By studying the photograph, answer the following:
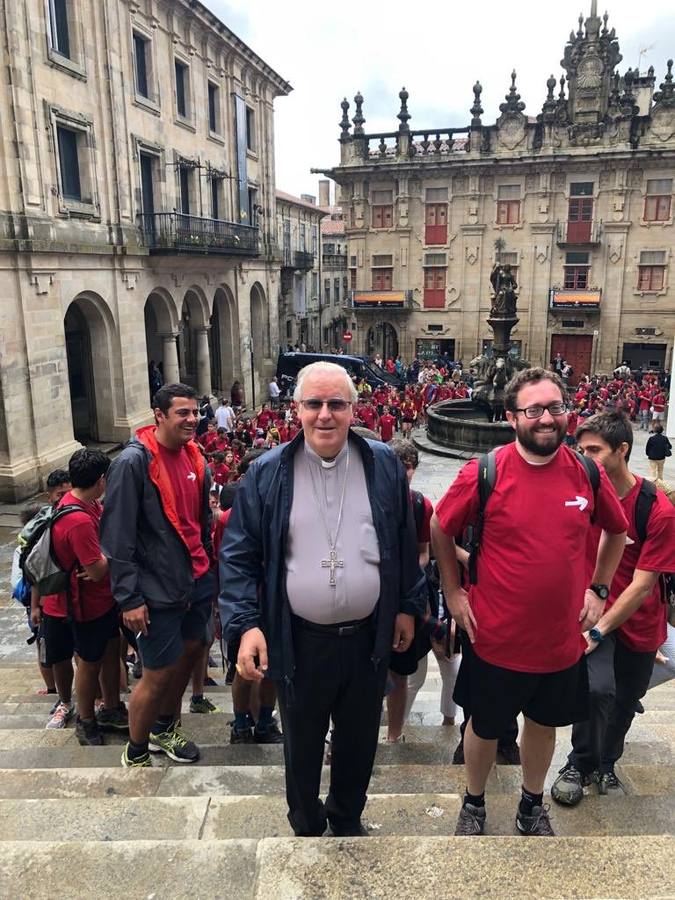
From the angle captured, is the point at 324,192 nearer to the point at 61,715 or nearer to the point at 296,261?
the point at 296,261

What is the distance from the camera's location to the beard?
2740 mm

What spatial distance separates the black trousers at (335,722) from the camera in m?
2.70

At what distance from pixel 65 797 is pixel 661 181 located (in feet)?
116

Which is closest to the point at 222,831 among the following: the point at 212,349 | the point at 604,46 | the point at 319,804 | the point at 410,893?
the point at 319,804

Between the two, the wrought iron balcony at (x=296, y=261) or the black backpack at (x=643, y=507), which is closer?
the black backpack at (x=643, y=507)

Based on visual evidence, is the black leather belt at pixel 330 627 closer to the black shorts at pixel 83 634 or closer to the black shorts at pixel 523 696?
the black shorts at pixel 523 696

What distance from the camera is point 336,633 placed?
2.68 meters

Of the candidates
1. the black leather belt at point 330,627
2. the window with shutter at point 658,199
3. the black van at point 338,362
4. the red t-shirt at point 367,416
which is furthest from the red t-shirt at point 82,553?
the window with shutter at point 658,199

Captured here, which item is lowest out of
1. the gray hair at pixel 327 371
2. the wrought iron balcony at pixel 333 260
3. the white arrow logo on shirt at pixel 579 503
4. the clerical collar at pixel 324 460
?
the white arrow logo on shirt at pixel 579 503

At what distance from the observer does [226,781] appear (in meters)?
3.49

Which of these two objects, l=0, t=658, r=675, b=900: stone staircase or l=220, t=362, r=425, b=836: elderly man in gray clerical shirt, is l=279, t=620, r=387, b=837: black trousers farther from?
l=0, t=658, r=675, b=900: stone staircase

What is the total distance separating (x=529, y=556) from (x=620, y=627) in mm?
1120

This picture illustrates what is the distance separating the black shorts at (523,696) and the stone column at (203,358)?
21.0 m

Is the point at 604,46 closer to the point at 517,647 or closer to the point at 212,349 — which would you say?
the point at 212,349
